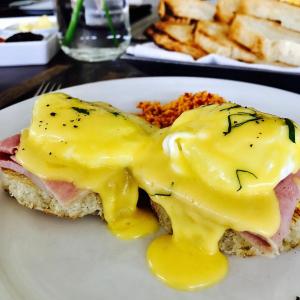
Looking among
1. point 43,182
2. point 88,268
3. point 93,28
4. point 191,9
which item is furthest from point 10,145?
point 191,9

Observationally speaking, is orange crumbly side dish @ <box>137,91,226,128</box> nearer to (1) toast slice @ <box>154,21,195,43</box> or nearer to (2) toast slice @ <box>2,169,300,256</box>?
(2) toast slice @ <box>2,169,300,256</box>

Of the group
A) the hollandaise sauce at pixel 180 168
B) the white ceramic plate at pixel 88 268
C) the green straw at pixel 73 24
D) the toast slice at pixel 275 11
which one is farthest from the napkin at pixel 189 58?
the white ceramic plate at pixel 88 268

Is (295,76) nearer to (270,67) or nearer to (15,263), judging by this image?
(270,67)

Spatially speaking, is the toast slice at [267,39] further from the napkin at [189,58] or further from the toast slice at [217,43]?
the napkin at [189,58]

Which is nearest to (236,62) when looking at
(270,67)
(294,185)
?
(270,67)

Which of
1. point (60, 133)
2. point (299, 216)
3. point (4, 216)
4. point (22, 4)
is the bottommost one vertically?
point (22, 4)

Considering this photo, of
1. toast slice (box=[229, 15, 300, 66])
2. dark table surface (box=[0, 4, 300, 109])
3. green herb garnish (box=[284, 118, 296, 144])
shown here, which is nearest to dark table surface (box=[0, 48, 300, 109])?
dark table surface (box=[0, 4, 300, 109])
